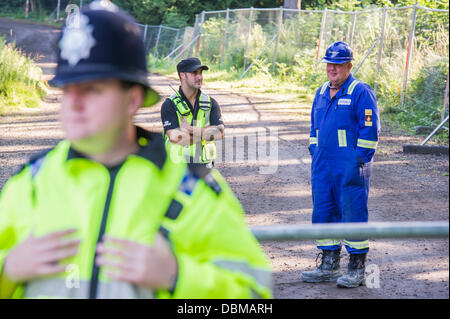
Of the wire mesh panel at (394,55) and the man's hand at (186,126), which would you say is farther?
the wire mesh panel at (394,55)

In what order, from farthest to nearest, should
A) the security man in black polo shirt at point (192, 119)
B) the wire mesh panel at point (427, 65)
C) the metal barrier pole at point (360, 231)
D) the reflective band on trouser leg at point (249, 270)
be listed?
the wire mesh panel at point (427, 65) < the security man in black polo shirt at point (192, 119) < the metal barrier pole at point (360, 231) < the reflective band on trouser leg at point (249, 270)

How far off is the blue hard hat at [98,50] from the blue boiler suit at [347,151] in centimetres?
403

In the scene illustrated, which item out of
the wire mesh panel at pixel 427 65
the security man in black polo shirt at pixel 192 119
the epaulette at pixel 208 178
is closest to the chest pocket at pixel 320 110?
the security man in black polo shirt at pixel 192 119

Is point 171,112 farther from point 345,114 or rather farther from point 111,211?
point 111,211

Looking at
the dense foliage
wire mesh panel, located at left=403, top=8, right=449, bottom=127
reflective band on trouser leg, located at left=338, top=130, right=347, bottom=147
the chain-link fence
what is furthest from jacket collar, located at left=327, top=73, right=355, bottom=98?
the dense foliage

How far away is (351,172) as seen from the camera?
5.42 m

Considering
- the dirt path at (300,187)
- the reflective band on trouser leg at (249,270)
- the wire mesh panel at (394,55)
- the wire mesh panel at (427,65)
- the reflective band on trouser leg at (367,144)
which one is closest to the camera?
the reflective band on trouser leg at (249,270)

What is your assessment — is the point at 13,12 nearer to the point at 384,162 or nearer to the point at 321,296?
the point at 384,162

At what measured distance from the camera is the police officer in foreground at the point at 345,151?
541cm

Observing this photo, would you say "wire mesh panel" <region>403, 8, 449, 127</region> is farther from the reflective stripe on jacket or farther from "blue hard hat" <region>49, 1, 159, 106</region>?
"blue hard hat" <region>49, 1, 159, 106</region>

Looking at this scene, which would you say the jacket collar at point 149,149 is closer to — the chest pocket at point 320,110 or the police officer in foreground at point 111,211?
the police officer in foreground at point 111,211

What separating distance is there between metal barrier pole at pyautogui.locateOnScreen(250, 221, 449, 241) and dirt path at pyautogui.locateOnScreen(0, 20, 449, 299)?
0.27 metres
